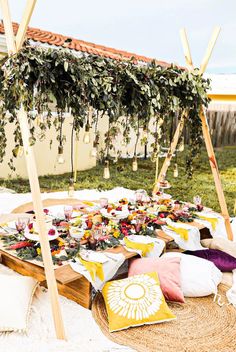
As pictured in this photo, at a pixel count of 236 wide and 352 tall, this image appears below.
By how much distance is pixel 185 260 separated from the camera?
10.9 ft

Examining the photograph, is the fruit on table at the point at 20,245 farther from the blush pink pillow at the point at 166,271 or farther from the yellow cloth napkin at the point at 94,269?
the blush pink pillow at the point at 166,271

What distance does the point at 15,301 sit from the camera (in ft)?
8.68

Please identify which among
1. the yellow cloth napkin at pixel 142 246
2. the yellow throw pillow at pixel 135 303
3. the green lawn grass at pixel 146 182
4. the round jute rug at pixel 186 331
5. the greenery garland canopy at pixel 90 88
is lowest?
the green lawn grass at pixel 146 182

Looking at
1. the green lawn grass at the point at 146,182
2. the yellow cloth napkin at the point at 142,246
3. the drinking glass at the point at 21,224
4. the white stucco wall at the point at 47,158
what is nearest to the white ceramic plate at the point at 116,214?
the yellow cloth napkin at the point at 142,246

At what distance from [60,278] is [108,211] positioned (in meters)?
1.32

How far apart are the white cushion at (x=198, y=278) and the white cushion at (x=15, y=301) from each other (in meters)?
1.29

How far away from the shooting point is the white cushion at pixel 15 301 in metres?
2.49

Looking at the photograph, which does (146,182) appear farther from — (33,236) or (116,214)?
(33,236)

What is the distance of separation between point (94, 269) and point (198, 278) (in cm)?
96

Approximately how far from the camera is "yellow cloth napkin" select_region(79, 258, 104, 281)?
9.16 feet

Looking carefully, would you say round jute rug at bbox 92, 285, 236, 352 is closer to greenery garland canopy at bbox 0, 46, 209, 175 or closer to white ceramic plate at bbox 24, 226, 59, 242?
white ceramic plate at bbox 24, 226, 59, 242

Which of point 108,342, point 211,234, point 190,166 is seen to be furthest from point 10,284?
point 190,166

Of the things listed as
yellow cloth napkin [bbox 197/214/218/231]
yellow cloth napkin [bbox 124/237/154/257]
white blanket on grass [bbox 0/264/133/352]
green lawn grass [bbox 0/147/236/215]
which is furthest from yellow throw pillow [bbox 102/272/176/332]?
green lawn grass [bbox 0/147/236/215]

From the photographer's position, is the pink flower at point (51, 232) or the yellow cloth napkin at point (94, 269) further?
the pink flower at point (51, 232)
